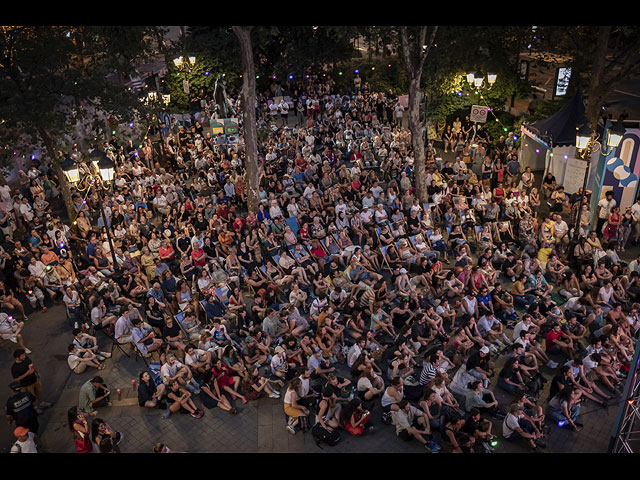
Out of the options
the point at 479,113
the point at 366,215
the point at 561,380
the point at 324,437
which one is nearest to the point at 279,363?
the point at 324,437

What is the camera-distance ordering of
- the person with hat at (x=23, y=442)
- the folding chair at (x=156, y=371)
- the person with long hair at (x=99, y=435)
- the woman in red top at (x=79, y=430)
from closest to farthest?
the person with hat at (x=23, y=442)
the person with long hair at (x=99, y=435)
the woman in red top at (x=79, y=430)
the folding chair at (x=156, y=371)

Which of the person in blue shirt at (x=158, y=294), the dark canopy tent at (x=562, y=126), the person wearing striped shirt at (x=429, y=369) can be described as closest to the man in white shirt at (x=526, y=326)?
the person wearing striped shirt at (x=429, y=369)

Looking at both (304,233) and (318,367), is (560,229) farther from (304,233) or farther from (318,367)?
(318,367)

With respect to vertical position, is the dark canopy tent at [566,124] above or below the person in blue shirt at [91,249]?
above

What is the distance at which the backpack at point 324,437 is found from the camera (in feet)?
27.3

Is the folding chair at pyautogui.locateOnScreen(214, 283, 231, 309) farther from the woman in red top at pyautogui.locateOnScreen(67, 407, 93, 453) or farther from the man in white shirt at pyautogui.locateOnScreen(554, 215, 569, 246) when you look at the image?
the man in white shirt at pyautogui.locateOnScreen(554, 215, 569, 246)

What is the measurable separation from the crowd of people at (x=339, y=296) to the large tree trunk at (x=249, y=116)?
52 cm

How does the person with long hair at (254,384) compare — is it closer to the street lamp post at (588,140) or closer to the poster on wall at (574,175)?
the street lamp post at (588,140)

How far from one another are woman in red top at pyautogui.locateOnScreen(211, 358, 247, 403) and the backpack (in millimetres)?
1647

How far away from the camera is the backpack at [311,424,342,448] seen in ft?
27.3

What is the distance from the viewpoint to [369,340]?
32.8 feet

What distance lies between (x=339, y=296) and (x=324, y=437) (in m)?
3.64
